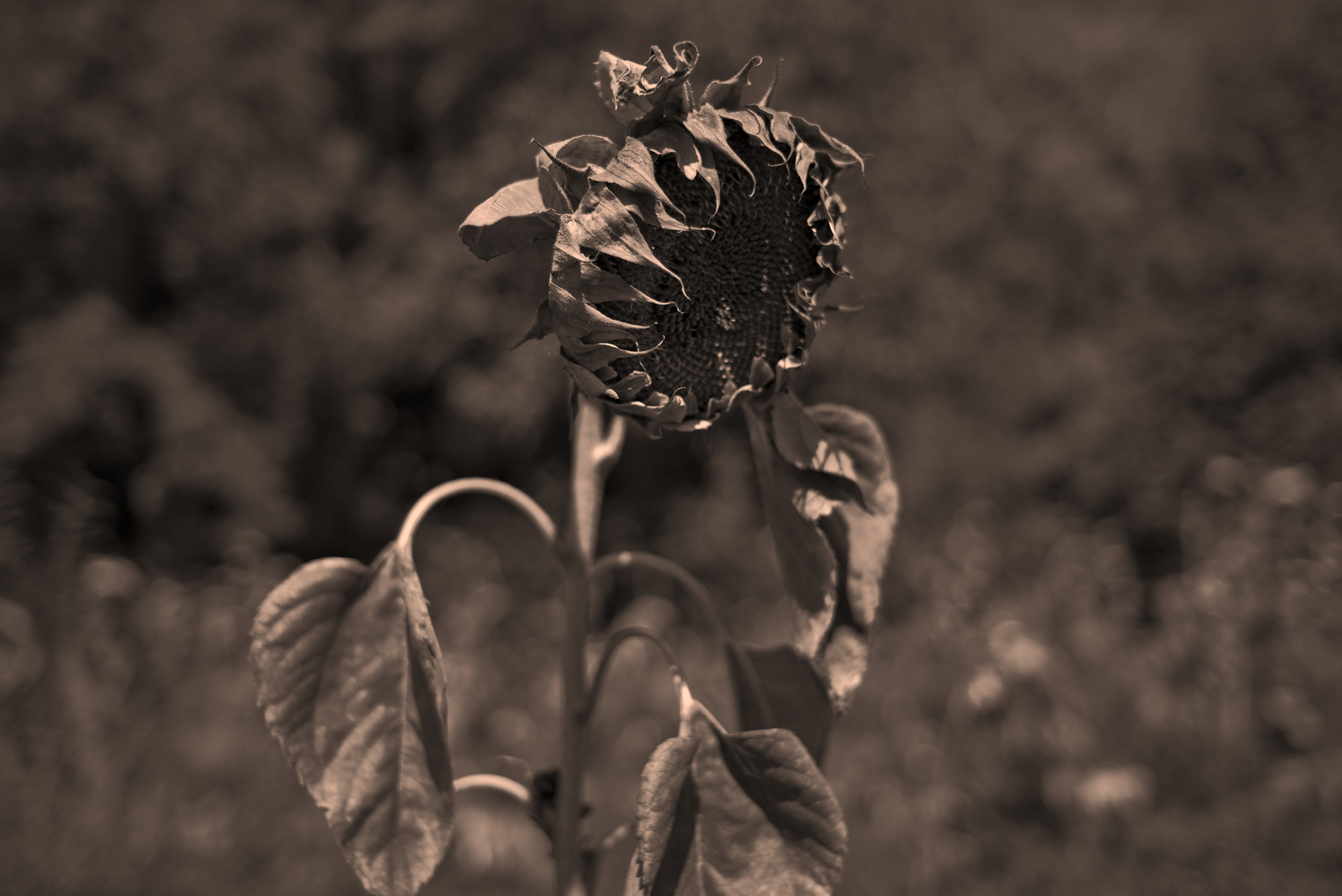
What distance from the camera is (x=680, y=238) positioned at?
1.37 feet

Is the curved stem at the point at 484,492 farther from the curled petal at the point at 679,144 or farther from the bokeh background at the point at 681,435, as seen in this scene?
the bokeh background at the point at 681,435

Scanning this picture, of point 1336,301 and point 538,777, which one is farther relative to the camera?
point 1336,301

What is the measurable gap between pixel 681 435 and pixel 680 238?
1961 mm

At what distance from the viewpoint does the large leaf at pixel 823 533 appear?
1.53 ft

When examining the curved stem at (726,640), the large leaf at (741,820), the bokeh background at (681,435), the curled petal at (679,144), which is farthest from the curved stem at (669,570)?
the bokeh background at (681,435)

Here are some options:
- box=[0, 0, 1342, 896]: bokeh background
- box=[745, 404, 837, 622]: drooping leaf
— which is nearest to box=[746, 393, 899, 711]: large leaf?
box=[745, 404, 837, 622]: drooping leaf

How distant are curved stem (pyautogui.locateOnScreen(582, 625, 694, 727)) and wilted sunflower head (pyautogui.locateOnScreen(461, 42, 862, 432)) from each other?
159 mm

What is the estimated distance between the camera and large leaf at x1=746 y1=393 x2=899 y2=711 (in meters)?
0.47

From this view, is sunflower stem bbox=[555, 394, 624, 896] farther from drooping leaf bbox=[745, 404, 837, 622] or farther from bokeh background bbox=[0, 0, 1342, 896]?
bokeh background bbox=[0, 0, 1342, 896]

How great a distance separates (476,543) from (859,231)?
5.84 feet

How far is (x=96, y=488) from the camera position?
2.75 metres

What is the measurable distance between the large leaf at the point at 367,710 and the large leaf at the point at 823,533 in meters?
0.20

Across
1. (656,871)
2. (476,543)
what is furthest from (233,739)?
(656,871)

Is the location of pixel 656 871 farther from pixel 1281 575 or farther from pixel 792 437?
pixel 1281 575
